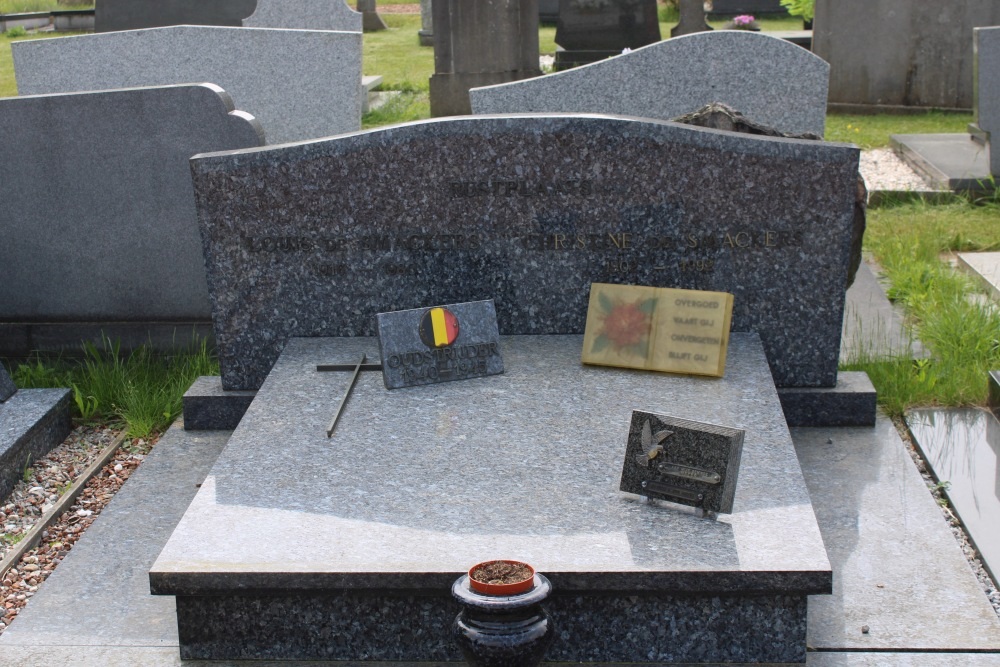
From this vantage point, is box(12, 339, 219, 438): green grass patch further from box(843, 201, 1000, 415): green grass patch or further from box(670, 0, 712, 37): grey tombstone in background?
box(670, 0, 712, 37): grey tombstone in background

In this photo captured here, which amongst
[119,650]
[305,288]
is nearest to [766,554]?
[119,650]

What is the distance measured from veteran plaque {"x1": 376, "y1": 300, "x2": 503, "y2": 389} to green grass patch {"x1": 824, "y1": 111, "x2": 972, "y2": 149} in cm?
656

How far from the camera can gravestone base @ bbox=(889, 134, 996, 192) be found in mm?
7039

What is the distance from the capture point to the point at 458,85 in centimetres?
992

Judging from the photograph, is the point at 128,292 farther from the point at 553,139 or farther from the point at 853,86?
the point at 853,86

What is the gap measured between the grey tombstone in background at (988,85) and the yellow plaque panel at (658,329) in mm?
4491

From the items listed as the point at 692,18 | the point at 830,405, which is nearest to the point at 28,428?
the point at 830,405

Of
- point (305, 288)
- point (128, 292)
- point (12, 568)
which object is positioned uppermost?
point (305, 288)

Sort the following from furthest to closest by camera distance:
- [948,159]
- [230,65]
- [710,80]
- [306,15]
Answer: [306,15] → [948,159] → [230,65] → [710,80]

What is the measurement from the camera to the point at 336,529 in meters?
2.54

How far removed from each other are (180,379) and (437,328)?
140 cm

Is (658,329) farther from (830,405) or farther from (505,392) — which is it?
(830,405)

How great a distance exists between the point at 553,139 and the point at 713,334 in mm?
772

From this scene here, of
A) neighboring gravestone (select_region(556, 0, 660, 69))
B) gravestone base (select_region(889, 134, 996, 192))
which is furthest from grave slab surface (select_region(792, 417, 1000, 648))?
neighboring gravestone (select_region(556, 0, 660, 69))
